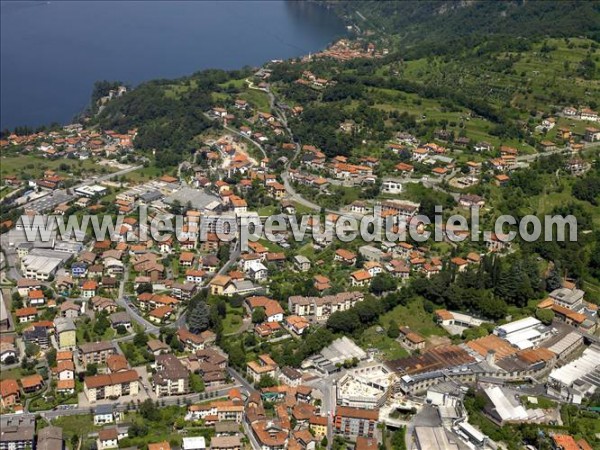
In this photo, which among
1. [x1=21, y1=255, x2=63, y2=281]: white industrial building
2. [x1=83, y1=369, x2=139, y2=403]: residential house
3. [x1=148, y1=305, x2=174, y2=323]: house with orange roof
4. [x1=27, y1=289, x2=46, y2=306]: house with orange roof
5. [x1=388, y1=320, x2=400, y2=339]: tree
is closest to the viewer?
[x1=83, y1=369, x2=139, y2=403]: residential house

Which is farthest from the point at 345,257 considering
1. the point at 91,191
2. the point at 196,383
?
the point at 91,191

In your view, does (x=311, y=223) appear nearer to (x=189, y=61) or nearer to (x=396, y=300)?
(x=396, y=300)

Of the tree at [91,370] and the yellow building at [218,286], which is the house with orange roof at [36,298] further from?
the yellow building at [218,286]

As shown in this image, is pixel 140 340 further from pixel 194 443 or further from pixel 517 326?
pixel 517 326

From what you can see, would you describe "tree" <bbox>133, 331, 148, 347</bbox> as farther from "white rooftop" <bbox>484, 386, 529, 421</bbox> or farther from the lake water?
the lake water

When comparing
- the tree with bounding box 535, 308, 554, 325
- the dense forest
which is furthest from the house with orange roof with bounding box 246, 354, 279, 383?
the dense forest

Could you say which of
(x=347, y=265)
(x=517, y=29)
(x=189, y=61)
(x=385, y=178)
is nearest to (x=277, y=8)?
(x=189, y=61)
